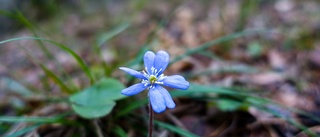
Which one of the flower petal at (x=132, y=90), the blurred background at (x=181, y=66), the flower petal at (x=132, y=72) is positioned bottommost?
the flower petal at (x=132, y=90)

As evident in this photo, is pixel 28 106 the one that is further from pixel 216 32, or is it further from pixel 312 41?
pixel 312 41

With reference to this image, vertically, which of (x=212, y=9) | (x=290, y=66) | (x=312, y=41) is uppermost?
(x=212, y=9)

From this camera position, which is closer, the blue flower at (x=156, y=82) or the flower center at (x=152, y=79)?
the blue flower at (x=156, y=82)

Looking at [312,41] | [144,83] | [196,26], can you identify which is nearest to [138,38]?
[196,26]

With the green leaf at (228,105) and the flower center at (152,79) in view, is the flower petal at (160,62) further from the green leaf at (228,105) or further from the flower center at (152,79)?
the green leaf at (228,105)

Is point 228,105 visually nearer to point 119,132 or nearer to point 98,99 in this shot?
point 119,132

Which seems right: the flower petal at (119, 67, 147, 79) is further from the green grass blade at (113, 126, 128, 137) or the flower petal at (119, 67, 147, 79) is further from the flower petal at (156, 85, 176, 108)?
the green grass blade at (113, 126, 128, 137)

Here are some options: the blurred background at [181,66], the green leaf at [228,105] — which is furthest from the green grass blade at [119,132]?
the green leaf at [228,105]
